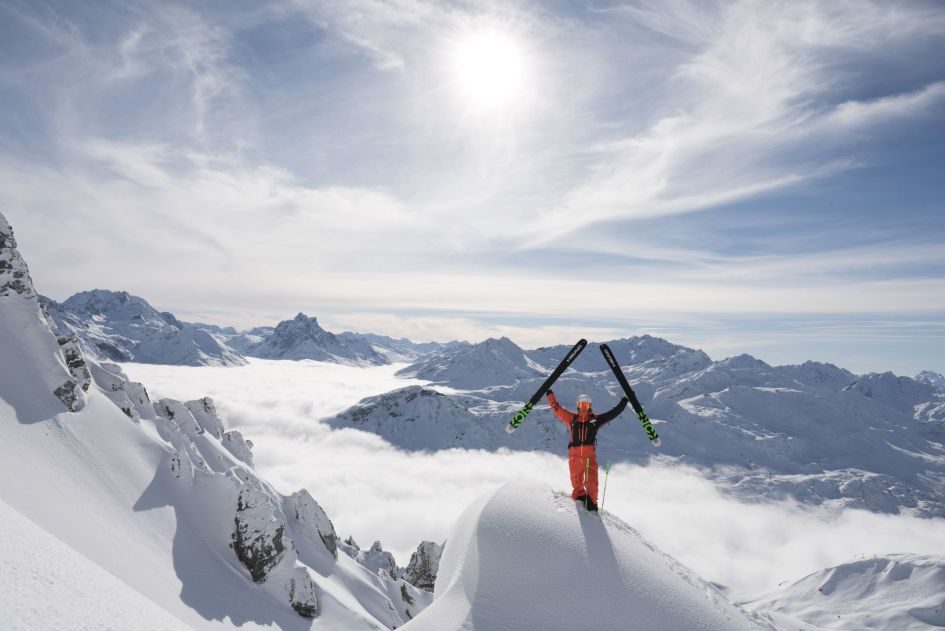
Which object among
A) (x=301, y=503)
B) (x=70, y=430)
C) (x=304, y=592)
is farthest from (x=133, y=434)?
(x=301, y=503)

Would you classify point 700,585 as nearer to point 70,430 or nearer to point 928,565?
point 70,430

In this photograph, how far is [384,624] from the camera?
51375mm

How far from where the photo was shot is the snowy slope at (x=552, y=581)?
299 inches

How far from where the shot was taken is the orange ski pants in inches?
452

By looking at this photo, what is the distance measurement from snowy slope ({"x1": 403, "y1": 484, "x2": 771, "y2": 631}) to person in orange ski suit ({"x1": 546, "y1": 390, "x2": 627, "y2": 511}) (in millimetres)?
1999

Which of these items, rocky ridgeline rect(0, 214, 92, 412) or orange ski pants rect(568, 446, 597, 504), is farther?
rocky ridgeline rect(0, 214, 92, 412)

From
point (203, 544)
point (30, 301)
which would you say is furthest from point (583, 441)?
point (30, 301)

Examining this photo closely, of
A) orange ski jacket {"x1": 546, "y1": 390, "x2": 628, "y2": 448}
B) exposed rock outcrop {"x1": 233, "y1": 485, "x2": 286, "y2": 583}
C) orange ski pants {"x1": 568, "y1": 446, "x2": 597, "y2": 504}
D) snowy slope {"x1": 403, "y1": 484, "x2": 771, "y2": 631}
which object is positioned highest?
orange ski jacket {"x1": 546, "y1": 390, "x2": 628, "y2": 448}

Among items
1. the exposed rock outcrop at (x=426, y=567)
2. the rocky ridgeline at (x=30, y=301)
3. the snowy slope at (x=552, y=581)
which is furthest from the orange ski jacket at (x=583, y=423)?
the exposed rock outcrop at (x=426, y=567)

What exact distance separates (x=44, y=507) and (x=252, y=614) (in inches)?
687

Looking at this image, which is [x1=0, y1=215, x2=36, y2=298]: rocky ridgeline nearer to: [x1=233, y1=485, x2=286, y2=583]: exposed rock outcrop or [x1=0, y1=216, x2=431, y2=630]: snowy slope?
[x1=0, y1=216, x2=431, y2=630]: snowy slope

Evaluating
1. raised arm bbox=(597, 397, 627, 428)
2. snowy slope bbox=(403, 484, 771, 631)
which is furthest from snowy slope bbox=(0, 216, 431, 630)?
raised arm bbox=(597, 397, 627, 428)

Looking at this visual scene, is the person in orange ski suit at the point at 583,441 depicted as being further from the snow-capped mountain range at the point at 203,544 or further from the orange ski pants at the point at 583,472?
the snow-capped mountain range at the point at 203,544

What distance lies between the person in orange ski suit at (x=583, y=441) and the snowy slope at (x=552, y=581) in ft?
6.56
